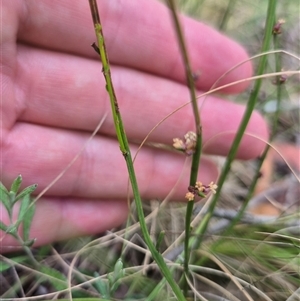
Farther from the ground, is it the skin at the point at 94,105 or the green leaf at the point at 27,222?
the skin at the point at 94,105

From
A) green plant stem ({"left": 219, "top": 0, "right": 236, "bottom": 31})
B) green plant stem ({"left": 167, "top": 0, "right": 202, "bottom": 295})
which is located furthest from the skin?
green plant stem ({"left": 167, "top": 0, "right": 202, "bottom": 295})

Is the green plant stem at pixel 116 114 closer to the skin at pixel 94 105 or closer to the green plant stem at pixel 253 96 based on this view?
the green plant stem at pixel 253 96

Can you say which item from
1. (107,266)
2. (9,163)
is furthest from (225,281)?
(9,163)

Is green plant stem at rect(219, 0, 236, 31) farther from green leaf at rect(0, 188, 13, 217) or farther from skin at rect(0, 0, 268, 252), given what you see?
green leaf at rect(0, 188, 13, 217)

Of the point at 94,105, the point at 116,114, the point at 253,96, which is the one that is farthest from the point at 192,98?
the point at 94,105

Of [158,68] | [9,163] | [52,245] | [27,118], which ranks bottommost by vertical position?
[52,245]

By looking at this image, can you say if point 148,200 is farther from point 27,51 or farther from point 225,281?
point 27,51

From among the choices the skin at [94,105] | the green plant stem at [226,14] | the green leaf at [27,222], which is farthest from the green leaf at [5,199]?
the green plant stem at [226,14]

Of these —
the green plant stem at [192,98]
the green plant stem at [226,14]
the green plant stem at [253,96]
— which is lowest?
the green plant stem at [192,98]
